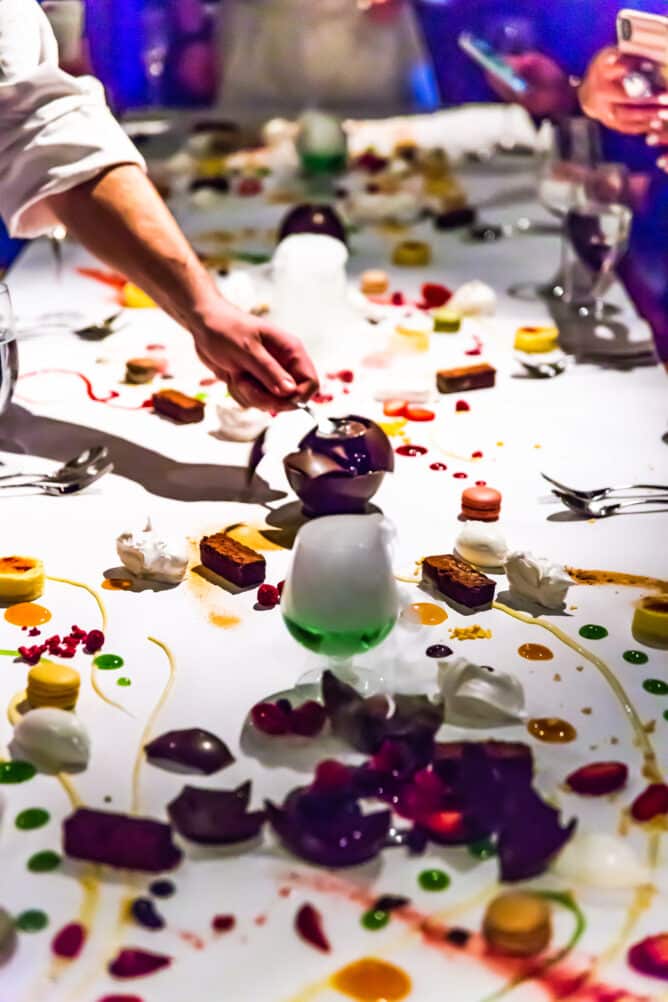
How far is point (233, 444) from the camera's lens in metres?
1.48

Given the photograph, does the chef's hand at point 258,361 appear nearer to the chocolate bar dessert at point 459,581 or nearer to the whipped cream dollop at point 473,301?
the chocolate bar dessert at point 459,581

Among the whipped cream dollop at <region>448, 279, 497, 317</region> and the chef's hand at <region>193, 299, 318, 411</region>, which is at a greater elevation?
the chef's hand at <region>193, 299, 318, 411</region>

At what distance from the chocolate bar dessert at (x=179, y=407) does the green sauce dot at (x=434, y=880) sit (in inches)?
31.8

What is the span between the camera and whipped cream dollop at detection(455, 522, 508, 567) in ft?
3.90

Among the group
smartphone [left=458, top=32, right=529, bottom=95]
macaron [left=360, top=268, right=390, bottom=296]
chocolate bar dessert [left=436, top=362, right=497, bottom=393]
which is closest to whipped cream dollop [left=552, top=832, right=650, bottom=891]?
chocolate bar dessert [left=436, top=362, right=497, bottom=393]

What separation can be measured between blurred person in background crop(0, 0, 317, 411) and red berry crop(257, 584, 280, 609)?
30 centimetres

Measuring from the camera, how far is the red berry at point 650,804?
870 mm

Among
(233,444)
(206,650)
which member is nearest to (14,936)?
(206,650)

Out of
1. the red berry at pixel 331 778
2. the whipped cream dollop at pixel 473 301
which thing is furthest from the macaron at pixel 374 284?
the red berry at pixel 331 778

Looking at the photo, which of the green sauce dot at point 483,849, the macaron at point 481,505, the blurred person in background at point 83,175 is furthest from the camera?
the blurred person in background at point 83,175

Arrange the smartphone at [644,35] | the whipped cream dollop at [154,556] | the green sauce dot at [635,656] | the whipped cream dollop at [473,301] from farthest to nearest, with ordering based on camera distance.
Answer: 1. the whipped cream dollop at [473,301]
2. the smartphone at [644,35]
3. the whipped cream dollop at [154,556]
4. the green sauce dot at [635,656]

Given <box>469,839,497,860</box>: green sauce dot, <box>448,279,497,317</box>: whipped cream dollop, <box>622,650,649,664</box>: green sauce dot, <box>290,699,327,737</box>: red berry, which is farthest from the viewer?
<box>448,279,497,317</box>: whipped cream dollop

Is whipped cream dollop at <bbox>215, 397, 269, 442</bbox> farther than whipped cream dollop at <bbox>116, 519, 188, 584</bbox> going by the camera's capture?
Yes

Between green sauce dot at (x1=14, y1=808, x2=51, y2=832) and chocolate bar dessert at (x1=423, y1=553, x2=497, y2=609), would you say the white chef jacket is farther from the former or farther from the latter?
green sauce dot at (x1=14, y1=808, x2=51, y2=832)
